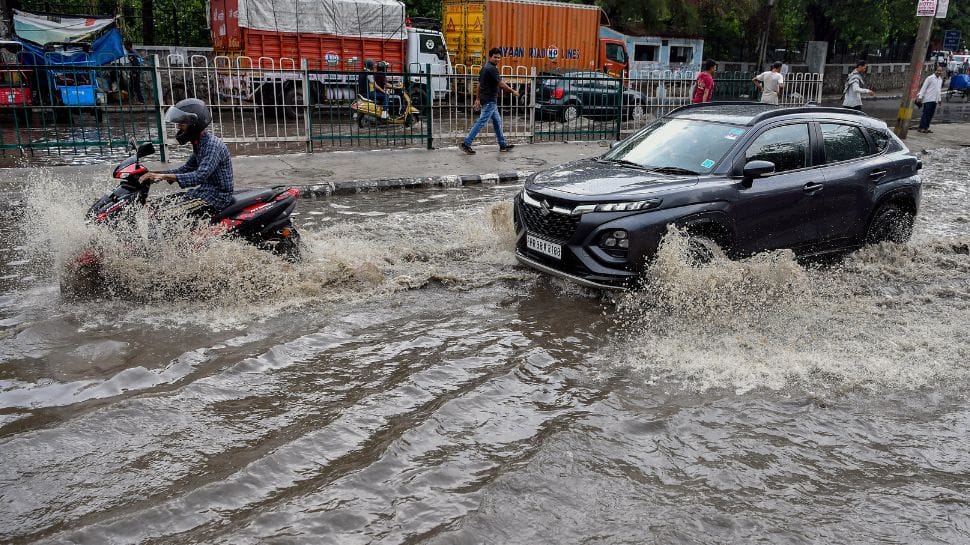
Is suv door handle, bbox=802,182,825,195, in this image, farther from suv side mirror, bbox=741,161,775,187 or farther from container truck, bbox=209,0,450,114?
container truck, bbox=209,0,450,114

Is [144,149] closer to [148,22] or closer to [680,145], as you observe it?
[680,145]

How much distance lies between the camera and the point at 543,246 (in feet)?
21.0

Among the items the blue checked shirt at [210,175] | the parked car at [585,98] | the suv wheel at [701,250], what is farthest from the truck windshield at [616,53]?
the blue checked shirt at [210,175]

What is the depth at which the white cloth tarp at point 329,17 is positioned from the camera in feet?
68.5

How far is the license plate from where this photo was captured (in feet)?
20.5

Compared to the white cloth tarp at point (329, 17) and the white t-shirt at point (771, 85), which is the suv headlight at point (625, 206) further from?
the white cloth tarp at point (329, 17)

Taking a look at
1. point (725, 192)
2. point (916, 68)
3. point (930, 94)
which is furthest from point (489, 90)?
point (930, 94)

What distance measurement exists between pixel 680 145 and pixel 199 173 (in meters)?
4.32

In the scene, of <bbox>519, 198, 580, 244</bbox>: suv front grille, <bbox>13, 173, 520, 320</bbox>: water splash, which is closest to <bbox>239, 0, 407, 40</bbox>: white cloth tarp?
<bbox>13, 173, 520, 320</bbox>: water splash

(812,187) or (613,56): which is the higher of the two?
(613,56)

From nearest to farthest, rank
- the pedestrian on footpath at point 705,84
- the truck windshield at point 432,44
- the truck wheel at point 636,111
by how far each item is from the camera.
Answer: the pedestrian on footpath at point 705,84, the truck wheel at point 636,111, the truck windshield at point 432,44

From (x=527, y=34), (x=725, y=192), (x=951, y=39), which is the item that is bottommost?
(x=725, y=192)

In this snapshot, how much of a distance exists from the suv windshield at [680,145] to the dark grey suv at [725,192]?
0.04ft

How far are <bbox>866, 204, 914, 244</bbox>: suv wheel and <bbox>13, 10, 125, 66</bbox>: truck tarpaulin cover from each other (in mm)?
20859
